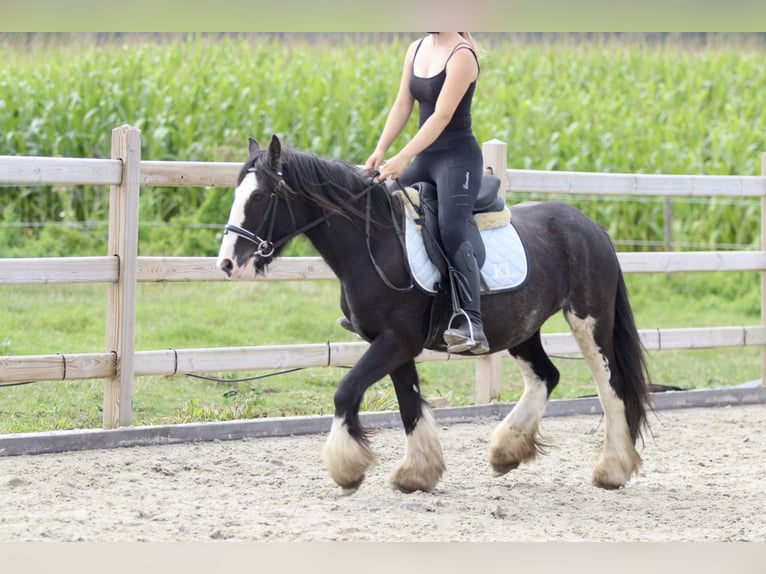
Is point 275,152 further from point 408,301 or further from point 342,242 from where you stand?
point 408,301

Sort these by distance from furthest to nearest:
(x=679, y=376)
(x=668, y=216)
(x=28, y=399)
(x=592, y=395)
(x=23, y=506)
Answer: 1. (x=668, y=216)
2. (x=679, y=376)
3. (x=592, y=395)
4. (x=28, y=399)
5. (x=23, y=506)

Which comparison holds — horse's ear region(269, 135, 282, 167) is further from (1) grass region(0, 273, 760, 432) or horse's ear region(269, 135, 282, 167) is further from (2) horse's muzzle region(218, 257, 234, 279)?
(1) grass region(0, 273, 760, 432)

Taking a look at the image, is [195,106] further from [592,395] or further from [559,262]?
[559,262]

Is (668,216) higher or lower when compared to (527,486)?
higher

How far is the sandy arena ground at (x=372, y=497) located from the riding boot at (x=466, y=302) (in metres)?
0.79

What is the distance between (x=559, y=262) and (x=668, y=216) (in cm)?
906

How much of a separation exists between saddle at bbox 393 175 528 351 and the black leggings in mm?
82

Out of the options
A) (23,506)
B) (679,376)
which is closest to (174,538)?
(23,506)

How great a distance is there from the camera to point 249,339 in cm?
917

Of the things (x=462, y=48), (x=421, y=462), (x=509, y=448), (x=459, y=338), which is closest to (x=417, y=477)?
(x=421, y=462)

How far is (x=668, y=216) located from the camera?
45.0 ft

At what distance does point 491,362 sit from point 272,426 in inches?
69.0

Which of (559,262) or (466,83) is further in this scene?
(559,262)

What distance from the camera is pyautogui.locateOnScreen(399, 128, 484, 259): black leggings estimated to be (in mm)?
4629
